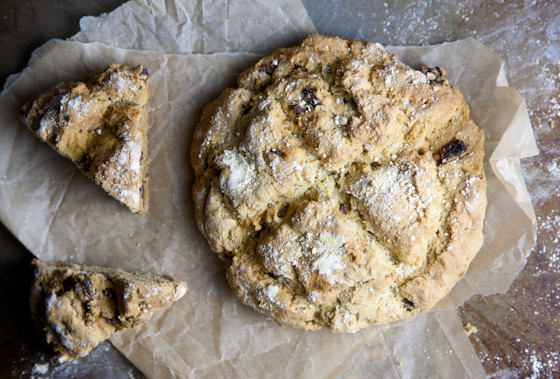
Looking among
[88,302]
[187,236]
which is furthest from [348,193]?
[88,302]

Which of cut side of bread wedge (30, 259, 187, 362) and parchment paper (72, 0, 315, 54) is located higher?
parchment paper (72, 0, 315, 54)

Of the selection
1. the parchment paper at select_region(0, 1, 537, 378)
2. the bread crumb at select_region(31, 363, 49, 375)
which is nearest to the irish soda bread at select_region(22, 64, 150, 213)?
the parchment paper at select_region(0, 1, 537, 378)

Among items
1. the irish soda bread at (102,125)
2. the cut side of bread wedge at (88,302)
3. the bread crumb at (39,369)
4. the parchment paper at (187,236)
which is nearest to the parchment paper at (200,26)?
the parchment paper at (187,236)

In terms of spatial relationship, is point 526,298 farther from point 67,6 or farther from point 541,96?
point 67,6

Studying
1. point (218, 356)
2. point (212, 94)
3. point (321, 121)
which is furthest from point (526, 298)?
point (212, 94)

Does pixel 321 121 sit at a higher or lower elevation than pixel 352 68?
lower

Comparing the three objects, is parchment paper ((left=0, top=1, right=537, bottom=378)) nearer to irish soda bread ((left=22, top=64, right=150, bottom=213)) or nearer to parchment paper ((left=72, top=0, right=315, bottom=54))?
parchment paper ((left=72, top=0, right=315, bottom=54))

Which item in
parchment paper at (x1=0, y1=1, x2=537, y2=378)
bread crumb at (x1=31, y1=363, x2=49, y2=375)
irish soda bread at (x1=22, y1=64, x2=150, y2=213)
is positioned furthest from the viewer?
bread crumb at (x1=31, y1=363, x2=49, y2=375)
